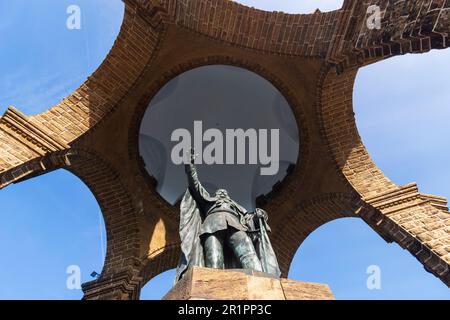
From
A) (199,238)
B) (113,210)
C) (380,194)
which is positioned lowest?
(199,238)

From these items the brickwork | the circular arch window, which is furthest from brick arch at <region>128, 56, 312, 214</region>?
the circular arch window

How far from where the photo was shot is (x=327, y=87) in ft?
27.9

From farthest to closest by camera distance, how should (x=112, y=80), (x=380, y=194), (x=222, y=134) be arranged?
1. (x=222, y=134)
2. (x=112, y=80)
3. (x=380, y=194)

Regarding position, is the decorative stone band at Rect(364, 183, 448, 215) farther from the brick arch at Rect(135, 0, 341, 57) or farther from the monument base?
the monument base

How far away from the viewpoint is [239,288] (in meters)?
3.40

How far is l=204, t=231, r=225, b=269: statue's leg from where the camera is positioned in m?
4.39

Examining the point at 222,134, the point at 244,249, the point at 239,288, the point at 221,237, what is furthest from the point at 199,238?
the point at 222,134

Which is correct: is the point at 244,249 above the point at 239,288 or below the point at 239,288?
above

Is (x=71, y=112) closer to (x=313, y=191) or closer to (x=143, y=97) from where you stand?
(x=143, y=97)

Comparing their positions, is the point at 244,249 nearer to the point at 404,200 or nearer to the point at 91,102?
the point at 404,200

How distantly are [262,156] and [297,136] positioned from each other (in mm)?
1137

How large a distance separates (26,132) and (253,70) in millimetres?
4062
